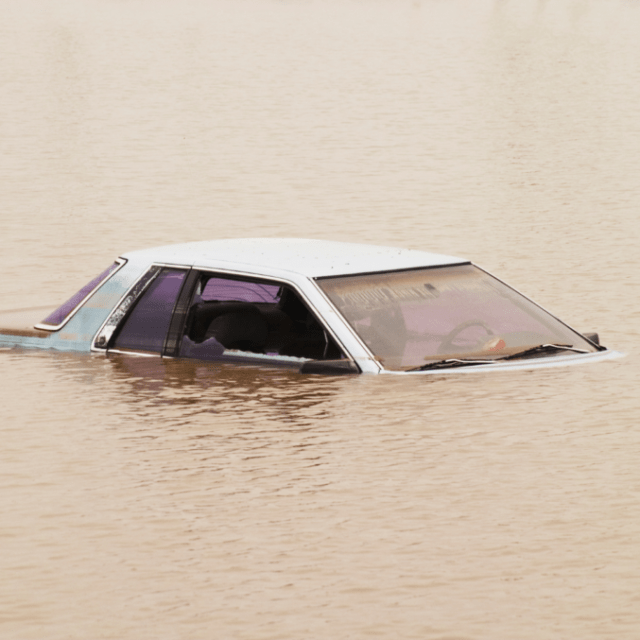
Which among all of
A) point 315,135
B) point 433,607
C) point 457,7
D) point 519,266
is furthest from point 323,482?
point 457,7

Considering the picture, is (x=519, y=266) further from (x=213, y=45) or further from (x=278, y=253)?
(x=213, y=45)

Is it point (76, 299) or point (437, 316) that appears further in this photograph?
point (76, 299)

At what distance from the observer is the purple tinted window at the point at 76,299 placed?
1291 cm

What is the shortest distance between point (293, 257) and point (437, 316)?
937 millimetres

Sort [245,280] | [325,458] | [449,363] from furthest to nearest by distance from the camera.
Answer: [245,280] → [449,363] → [325,458]

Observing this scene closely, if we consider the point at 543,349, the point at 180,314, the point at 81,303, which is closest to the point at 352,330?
the point at 180,314

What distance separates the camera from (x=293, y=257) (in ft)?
40.5

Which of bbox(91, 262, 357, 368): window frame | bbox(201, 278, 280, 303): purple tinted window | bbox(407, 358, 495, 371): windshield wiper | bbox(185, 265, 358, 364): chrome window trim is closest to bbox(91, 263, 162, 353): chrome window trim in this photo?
bbox(91, 262, 357, 368): window frame

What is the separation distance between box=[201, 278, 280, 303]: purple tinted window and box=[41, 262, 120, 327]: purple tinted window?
1.97ft

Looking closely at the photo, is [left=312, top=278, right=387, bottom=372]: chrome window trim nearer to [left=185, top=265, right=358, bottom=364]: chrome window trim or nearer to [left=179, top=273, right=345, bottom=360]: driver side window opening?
[left=185, top=265, right=358, bottom=364]: chrome window trim

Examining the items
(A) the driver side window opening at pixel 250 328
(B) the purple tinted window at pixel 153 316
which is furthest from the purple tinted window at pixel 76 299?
(A) the driver side window opening at pixel 250 328

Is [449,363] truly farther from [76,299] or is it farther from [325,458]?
[76,299]

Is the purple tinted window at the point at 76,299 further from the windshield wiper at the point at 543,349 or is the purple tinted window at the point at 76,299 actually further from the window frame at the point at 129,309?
the windshield wiper at the point at 543,349

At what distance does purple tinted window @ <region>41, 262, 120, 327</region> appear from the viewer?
12.9m
